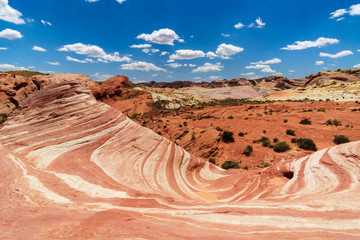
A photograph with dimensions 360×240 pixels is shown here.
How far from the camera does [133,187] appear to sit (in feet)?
19.0

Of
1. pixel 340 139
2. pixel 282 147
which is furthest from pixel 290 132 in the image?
pixel 282 147

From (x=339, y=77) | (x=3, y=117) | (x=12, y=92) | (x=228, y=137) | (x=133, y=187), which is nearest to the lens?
(x=133, y=187)

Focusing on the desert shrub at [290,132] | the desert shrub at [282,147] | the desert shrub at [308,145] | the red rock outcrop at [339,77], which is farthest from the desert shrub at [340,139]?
the red rock outcrop at [339,77]

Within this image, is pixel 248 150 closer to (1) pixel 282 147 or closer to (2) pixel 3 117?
(1) pixel 282 147

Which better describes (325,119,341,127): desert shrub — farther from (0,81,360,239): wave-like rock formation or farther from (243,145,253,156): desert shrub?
(0,81,360,239): wave-like rock formation

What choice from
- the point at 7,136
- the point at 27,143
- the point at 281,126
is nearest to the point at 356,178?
the point at 27,143

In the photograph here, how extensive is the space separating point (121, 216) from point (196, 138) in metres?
16.0

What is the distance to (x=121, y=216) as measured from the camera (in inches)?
126

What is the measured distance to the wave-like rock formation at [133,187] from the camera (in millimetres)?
2805

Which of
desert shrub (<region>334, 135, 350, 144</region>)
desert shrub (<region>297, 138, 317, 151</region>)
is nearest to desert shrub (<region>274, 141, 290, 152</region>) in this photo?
desert shrub (<region>297, 138, 317, 151</region>)

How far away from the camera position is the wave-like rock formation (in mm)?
2805

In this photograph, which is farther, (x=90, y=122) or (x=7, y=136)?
(x=90, y=122)

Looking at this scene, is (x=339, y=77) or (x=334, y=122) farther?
(x=339, y=77)

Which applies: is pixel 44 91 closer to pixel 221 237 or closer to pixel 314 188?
pixel 221 237
